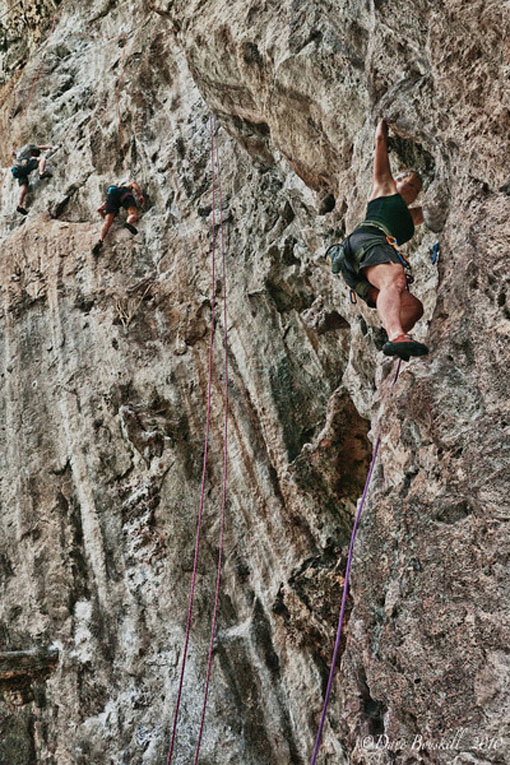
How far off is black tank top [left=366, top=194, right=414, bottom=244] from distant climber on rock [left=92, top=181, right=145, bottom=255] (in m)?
4.80

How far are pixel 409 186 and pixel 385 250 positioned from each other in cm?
79

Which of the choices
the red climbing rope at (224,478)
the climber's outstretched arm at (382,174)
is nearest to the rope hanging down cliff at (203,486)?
the red climbing rope at (224,478)

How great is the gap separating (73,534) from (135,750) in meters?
2.13

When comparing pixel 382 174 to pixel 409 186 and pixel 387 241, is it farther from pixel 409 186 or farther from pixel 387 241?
pixel 387 241

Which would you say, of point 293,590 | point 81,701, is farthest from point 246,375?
point 81,701

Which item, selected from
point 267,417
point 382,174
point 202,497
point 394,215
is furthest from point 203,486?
point 382,174

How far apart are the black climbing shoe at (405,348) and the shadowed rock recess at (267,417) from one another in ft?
0.30

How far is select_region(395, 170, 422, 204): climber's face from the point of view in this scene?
5.45 meters

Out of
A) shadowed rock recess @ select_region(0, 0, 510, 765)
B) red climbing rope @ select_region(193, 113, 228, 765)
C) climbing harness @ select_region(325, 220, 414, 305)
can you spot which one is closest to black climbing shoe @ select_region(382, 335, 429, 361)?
shadowed rock recess @ select_region(0, 0, 510, 765)

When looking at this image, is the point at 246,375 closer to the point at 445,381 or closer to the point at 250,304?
the point at 250,304

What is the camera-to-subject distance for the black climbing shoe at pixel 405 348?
4.24m

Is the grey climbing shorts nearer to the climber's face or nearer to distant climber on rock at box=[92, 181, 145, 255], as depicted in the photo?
the climber's face

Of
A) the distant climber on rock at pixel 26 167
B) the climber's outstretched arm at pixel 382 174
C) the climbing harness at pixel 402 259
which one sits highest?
the distant climber on rock at pixel 26 167

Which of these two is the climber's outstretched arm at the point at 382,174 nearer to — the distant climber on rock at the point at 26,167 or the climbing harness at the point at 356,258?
the climbing harness at the point at 356,258
